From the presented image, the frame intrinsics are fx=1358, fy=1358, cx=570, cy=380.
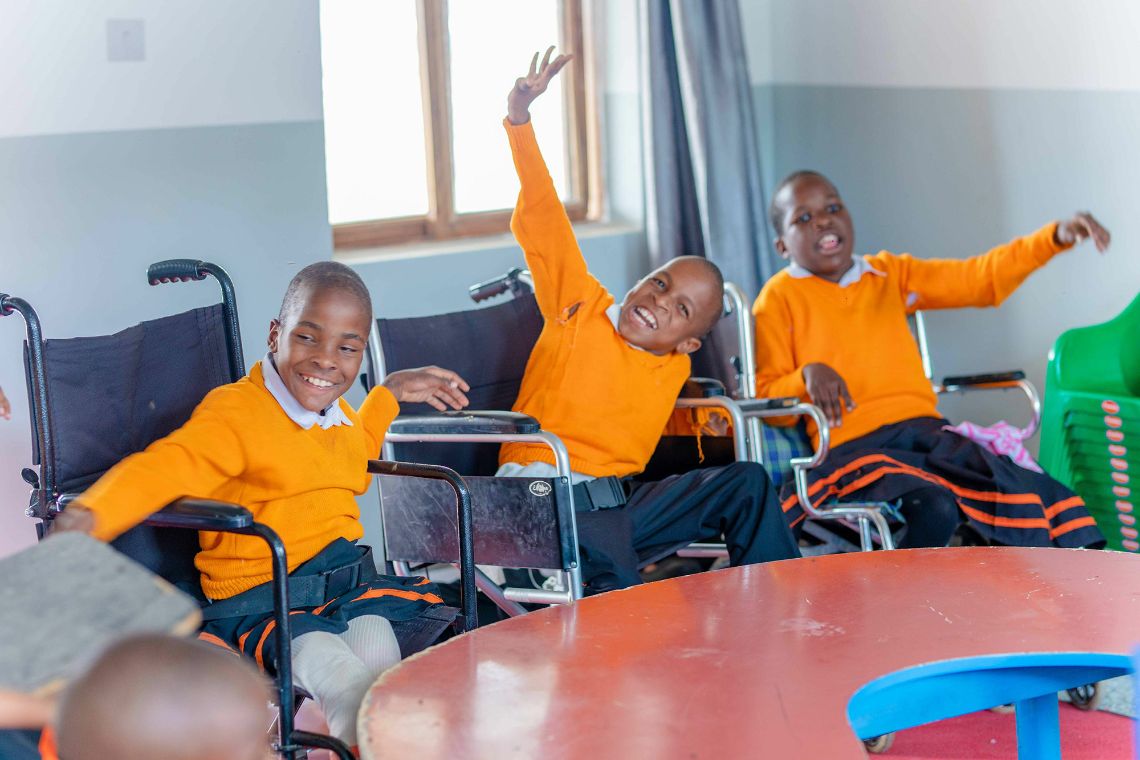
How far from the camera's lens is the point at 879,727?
1.53 m

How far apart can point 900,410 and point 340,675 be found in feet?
5.78

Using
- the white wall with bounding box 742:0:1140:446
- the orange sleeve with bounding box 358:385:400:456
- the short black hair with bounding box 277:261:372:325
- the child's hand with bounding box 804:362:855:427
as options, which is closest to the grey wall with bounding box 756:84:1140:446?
the white wall with bounding box 742:0:1140:446

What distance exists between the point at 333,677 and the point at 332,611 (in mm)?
207

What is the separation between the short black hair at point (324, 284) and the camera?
221cm

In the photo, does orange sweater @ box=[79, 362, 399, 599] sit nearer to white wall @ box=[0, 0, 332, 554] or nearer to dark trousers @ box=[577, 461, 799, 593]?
dark trousers @ box=[577, 461, 799, 593]

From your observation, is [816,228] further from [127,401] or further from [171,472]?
[171,472]

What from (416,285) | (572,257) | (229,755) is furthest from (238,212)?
(229,755)

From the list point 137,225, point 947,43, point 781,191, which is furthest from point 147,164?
point 947,43

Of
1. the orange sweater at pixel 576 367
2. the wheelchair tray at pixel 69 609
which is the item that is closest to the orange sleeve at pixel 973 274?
the orange sweater at pixel 576 367

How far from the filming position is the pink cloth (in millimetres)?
3029

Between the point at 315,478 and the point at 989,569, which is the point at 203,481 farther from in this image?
the point at 989,569

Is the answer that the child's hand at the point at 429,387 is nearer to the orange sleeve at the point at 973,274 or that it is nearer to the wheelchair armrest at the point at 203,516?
the wheelchair armrest at the point at 203,516

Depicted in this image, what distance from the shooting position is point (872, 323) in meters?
3.27

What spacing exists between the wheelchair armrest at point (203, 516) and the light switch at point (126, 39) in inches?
56.2
